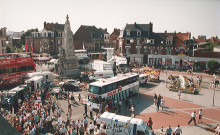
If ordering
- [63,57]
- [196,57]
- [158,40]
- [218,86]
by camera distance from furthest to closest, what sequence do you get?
1. [158,40]
2. [196,57]
3. [63,57]
4. [218,86]

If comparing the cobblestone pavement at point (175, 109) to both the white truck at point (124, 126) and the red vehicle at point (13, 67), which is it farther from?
the red vehicle at point (13, 67)

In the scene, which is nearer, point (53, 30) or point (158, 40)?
point (158, 40)

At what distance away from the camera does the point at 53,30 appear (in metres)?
65.9

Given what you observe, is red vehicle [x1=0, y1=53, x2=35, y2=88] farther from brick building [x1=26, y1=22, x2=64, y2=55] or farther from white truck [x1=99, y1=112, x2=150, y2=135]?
brick building [x1=26, y1=22, x2=64, y2=55]

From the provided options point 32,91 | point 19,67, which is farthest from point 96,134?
point 19,67

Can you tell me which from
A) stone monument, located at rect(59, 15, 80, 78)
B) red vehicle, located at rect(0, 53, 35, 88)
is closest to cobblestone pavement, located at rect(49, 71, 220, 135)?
stone monument, located at rect(59, 15, 80, 78)

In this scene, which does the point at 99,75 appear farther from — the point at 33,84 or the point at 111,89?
the point at 111,89

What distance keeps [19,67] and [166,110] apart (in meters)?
25.8

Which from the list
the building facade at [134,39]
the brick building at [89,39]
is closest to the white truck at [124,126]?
the building facade at [134,39]

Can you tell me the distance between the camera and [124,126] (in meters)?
14.1

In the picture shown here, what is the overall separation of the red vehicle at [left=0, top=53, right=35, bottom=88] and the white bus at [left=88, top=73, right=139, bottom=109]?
17330 millimetres

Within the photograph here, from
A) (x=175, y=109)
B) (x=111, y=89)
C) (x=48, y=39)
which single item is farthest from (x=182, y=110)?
(x=48, y=39)

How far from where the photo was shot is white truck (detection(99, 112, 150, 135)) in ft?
45.0

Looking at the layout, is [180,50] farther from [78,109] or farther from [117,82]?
[78,109]
